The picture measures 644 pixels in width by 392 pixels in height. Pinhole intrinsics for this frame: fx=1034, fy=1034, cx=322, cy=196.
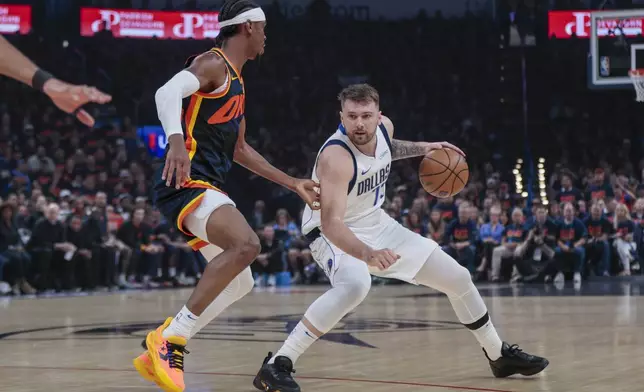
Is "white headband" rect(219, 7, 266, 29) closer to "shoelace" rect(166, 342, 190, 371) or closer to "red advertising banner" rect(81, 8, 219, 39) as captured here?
"shoelace" rect(166, 342, 190, 371)

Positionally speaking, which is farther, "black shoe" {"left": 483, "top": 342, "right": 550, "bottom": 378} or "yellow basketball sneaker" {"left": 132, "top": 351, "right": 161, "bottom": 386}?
"black shoe" {"left": 483, "top": 342, "right": 550, "bottom": 378}

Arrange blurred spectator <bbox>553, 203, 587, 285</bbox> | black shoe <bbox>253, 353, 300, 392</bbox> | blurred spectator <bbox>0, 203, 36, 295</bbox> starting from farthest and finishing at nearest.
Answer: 1. blurred spectator <bbox>553, 203, 587, 285</bbox>
2. blurred spectator <bbox>0, 203, 36, 295</bbox>
3. black shoe <bbox>253, 353, 300, 392</bbox>

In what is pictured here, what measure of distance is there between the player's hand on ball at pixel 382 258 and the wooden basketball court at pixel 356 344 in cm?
97

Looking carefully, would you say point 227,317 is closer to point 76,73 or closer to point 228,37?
point 228,37

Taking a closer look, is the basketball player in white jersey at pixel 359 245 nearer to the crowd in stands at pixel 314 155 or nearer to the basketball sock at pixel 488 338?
the basketball sock at pixel 488 338

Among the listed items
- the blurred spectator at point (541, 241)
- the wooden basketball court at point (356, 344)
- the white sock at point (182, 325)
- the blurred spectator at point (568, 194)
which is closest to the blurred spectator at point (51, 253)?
the wooden basketball court at point (356, 344)

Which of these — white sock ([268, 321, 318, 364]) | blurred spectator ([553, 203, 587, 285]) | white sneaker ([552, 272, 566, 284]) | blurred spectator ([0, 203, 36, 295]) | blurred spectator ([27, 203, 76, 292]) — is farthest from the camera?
blurred spectator ([553, 203, 587, 285])

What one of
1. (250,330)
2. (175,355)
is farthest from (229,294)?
(250,330)

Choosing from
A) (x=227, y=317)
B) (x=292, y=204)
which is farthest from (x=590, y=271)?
(x=227, y=317)

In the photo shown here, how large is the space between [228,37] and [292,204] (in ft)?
55.0

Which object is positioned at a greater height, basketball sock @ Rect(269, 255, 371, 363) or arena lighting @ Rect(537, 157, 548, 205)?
basketball sock @ Rect(269, 255, 371, 363)

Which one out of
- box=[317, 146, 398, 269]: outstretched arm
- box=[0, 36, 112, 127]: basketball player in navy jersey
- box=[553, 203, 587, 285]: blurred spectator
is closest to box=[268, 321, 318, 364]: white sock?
box=[317, 146, 398, 269]: outstretched arm

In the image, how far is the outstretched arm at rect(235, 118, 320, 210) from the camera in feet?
19.6

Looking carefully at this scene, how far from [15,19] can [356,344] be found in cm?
2223
